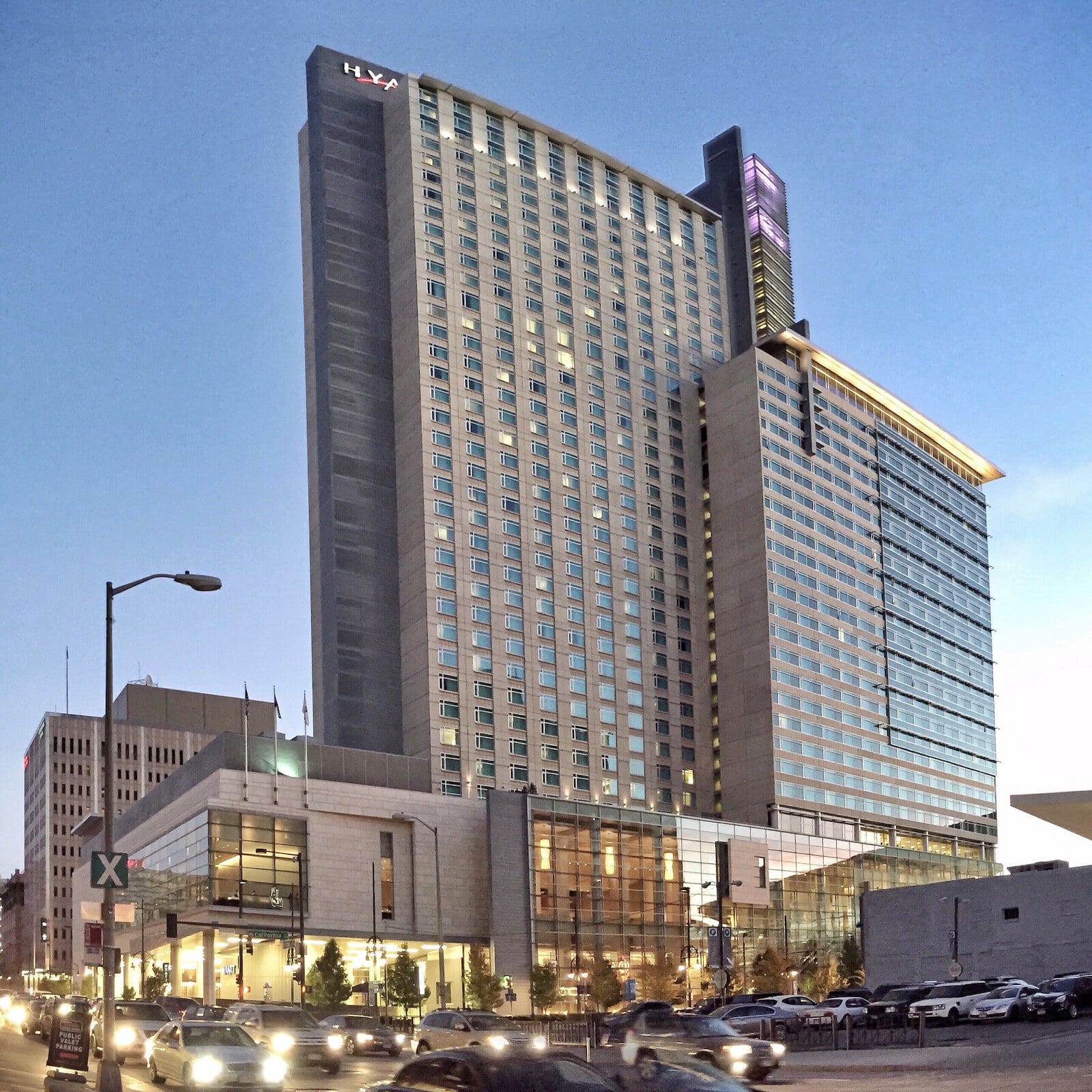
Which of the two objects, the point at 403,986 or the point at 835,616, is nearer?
the point at 403,986

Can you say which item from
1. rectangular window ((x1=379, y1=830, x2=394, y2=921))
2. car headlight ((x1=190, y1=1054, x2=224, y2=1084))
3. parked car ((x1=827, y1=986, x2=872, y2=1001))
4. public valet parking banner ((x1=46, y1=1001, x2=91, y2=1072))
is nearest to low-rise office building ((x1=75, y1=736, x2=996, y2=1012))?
rectangular window ((x1=379, y1=830, x2=394, y2=921))

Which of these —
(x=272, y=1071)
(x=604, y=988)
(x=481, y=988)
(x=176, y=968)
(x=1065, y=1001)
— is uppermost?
(x=272, y=1071)

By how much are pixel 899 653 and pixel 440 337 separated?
7325 centimetres

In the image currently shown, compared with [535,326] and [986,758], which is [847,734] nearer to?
[986,758]

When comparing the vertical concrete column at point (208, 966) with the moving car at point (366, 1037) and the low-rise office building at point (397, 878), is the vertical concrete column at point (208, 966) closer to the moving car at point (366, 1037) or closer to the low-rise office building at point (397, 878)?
the low-rise office building at point (397, 878)

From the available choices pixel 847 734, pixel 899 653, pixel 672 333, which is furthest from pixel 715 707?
pixel 672 333

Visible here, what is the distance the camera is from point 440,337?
463 ft

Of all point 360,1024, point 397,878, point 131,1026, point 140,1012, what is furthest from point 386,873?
point 131,1026

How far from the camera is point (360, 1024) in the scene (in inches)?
2089

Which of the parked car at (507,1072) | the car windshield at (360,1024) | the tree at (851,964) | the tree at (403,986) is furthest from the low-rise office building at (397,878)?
the parked car at (507,1072)

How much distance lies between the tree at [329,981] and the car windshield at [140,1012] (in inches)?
1987

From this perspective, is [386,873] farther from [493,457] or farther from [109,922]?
[109,922]

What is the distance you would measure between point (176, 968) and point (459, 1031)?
7569cm

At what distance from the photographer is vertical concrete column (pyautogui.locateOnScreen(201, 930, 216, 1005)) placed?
347 feet
